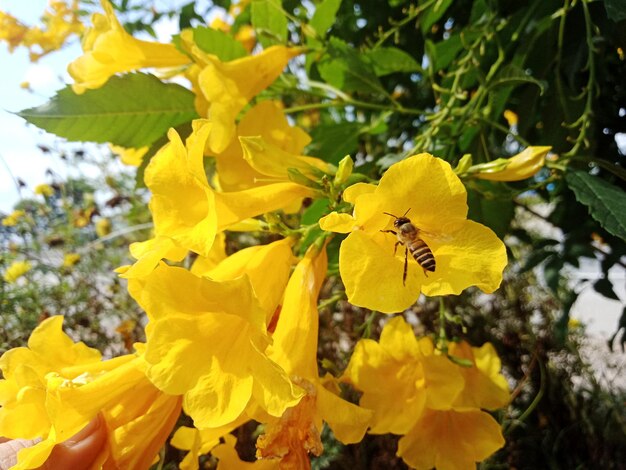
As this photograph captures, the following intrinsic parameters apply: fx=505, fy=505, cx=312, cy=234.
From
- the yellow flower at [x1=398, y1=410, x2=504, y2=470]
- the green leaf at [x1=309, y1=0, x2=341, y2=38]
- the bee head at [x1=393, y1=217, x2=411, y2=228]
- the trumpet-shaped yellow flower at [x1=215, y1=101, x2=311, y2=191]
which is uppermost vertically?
the green leaf at [x1=309, y1=0, x2=341, y2=38]

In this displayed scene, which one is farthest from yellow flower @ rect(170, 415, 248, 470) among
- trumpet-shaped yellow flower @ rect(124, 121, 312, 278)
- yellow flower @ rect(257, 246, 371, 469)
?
trumpet-shaped yellow flower @ rect(124, 121, 312, 278)

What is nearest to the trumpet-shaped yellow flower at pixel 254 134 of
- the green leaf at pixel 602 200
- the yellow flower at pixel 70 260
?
the green leaf at pixel 602 200

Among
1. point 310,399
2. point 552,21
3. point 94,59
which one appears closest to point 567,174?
point 552,21

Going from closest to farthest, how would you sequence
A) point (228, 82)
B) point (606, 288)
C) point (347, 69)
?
point (228, 82), point (347, 69), point (606, 288)

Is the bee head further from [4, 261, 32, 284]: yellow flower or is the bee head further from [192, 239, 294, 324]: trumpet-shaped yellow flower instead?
[4, 261, 32, 284]: yellow flower

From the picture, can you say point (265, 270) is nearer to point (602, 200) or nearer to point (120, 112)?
point (120, 112)

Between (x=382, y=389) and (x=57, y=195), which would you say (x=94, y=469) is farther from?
(x=57, y=195)

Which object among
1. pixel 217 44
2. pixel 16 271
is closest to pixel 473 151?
pixel 217 44
